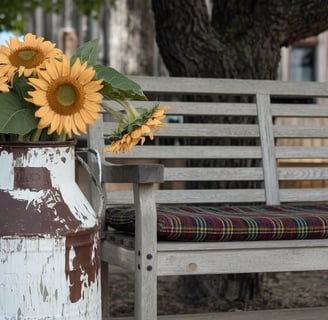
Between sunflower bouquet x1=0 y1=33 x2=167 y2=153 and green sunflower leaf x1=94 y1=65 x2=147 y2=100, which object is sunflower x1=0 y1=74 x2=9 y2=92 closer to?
sunflower bouquet x1=0 y1=33 x2=167 y2=153

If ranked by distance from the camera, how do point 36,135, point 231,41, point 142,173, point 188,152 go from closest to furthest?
point 36,135
point 142,173
point 188,152
point 231,41

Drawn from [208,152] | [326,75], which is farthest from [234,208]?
[326,75]

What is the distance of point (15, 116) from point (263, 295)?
2.34 m

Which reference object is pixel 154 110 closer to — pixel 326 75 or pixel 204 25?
pixel 204 25

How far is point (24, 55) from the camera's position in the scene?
2010 mm

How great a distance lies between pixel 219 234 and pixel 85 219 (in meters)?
0.54

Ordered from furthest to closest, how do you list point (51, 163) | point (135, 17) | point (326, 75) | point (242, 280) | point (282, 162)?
1. point (326, 75)
2. point (135, 17)
3. point (282, 162)
4. point (242, 280)
5. point (51, 163)

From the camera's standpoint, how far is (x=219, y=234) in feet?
7.75

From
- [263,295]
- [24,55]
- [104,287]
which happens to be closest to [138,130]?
[24,55]

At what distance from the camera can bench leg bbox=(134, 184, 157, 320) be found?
88.6 inches

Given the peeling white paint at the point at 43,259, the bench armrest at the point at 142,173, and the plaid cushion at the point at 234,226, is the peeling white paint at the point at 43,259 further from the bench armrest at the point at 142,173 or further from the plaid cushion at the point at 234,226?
the plaid cushion at the point at 234,226

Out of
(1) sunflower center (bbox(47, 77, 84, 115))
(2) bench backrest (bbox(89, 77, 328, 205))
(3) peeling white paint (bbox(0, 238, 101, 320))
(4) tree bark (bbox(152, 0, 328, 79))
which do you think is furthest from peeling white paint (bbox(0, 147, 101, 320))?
(4) tree bark (bbox(152, 0, 328, 79))

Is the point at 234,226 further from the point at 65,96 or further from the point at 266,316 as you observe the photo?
the point at 65,96

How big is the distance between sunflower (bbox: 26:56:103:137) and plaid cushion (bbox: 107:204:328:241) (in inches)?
20.3
